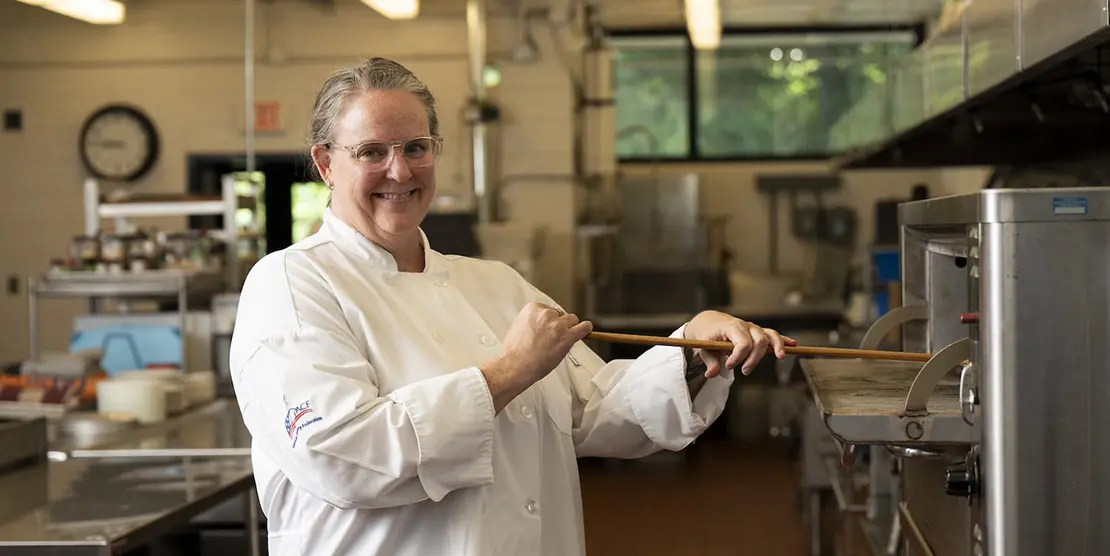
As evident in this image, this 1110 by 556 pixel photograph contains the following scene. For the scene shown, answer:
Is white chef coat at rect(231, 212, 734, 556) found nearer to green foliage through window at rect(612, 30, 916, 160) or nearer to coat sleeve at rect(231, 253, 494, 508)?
coat sleeve at rect(231, 253, 494, 508)

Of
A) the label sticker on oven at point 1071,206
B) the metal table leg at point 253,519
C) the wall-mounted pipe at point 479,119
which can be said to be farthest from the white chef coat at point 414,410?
the wall-mounted pipe at point 479,119

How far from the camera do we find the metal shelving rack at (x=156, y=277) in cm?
475

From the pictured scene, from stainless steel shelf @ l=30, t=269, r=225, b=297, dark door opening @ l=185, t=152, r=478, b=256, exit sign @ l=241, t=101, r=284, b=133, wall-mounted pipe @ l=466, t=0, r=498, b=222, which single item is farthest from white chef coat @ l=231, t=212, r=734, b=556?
exit sign @ l=241, t=101, r=284, b=133

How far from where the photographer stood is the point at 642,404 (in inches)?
74.3

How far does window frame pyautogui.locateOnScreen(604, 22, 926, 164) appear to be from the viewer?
955cm

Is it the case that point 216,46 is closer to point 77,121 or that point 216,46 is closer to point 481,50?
point 77,121

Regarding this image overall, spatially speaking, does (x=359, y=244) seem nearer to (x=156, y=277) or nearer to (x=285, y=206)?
(x=156, y=277)

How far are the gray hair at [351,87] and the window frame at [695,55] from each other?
313 inches

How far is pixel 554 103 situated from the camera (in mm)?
7820

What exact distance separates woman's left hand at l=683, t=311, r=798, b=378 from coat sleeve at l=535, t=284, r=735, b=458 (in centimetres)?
5

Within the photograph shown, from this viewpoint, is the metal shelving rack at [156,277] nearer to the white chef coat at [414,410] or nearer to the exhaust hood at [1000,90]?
the exhaust hood at [1000,90]

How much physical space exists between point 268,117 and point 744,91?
3734mm

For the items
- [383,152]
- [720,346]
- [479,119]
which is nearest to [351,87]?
[383,152]

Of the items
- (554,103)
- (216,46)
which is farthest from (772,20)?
(216,46)
